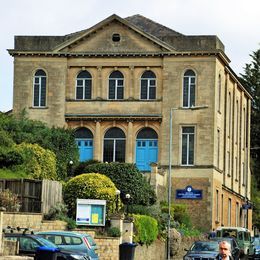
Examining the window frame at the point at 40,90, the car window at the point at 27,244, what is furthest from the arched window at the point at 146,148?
the car window at the point at 27,244

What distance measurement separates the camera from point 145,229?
55688mm

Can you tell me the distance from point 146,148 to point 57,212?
26.1 m

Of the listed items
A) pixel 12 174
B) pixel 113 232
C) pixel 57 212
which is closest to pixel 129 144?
pixel 12 174

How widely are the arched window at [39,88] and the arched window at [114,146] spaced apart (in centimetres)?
535

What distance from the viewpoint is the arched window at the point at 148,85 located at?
255 feet

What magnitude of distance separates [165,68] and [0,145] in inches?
694

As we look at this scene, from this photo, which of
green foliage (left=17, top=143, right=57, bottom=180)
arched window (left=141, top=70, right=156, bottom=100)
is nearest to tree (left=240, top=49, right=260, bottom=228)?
arched window (left=141, top=70, right=156, bottom=100)

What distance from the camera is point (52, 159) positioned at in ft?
219

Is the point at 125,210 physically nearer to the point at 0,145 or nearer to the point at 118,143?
the point at 0,145

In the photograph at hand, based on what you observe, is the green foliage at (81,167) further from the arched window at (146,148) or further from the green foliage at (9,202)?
the green foliage at (9,202)

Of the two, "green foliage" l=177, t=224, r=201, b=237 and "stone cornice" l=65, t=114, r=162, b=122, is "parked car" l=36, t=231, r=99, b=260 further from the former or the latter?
"stone cornice" l=65, t=114, r=162, b=122

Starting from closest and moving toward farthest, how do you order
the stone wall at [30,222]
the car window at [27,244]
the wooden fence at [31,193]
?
1. the car window at [27,244]
2. the stone wall at [30,222]
3. the wooden fence at [31,193]

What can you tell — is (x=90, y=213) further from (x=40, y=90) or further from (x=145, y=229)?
(x=40, y=90)

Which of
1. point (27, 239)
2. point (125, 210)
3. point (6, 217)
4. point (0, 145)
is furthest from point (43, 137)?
point (27, 239)
